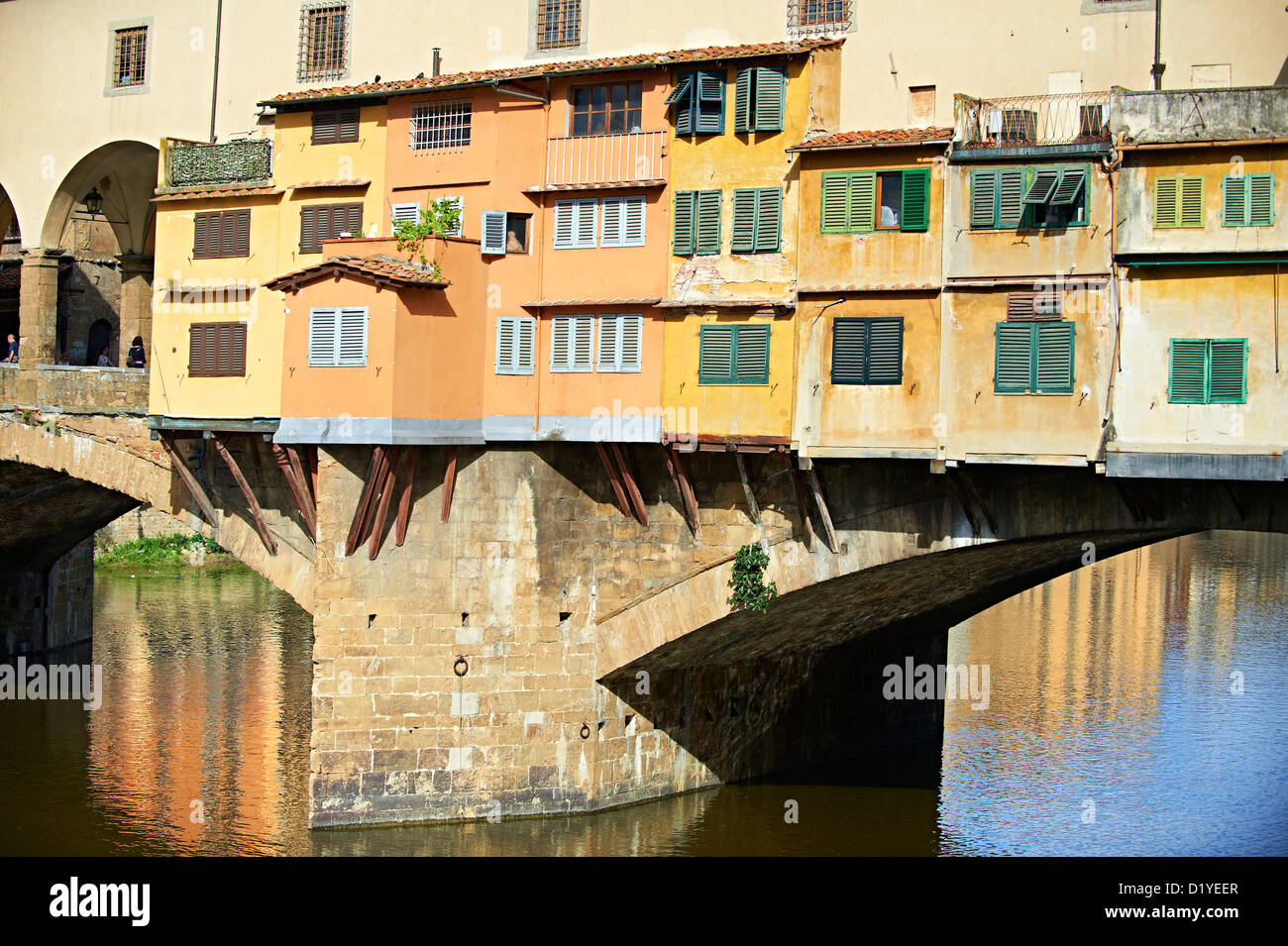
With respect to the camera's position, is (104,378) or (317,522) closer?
(317,522)

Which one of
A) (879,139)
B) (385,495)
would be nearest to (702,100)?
(879,139)

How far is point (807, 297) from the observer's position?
83.9 feet

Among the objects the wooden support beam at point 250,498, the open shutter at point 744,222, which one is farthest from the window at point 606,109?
the wooden support beam at point 250,498

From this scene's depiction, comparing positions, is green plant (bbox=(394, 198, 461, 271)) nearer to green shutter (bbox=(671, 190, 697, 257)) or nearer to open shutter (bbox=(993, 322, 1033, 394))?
green shutter (bbox=(671, 190, 697, 257))

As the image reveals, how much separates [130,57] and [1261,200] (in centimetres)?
2539

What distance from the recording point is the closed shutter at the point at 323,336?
89.1 feet

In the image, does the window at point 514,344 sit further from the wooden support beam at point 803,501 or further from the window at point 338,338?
the wooden support beam at point 803,501

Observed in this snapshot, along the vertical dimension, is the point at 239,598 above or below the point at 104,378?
below

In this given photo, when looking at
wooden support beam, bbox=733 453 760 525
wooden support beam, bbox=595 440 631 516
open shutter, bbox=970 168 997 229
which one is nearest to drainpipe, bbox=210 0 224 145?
wooden support beam, bbox=595 440 631 516

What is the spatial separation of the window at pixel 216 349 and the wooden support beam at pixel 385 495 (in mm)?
5321

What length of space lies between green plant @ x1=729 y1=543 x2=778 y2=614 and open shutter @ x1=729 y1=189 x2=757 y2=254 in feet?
16.6

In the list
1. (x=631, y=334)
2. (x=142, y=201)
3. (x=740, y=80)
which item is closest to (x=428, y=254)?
(x=631, y=334)

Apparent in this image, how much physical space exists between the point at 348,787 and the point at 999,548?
472 inches

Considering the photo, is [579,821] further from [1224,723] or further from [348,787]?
[1224,723]
